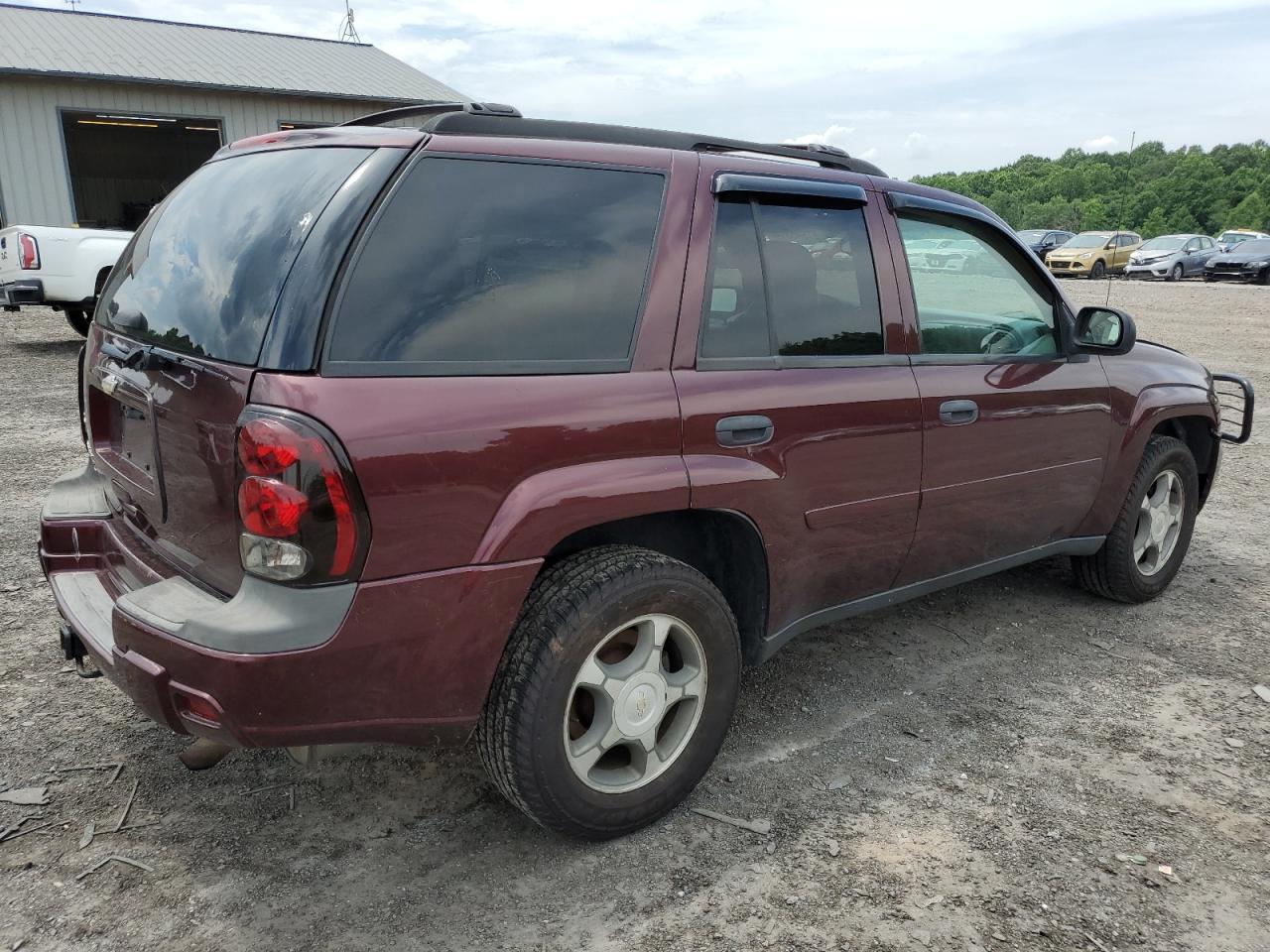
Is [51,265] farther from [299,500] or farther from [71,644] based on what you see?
[299,500]

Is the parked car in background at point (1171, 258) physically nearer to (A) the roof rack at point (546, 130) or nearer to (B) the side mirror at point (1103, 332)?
(B) the side mirror at point (1103, 332)

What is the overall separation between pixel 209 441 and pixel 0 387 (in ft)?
28.2

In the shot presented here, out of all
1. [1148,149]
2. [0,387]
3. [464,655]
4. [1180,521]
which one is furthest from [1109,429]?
[1148,149]

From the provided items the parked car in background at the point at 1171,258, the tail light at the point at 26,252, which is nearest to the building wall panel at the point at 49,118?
the tail light at the point at 26,252

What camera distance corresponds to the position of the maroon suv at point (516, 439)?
2100mm

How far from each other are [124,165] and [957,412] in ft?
95.4

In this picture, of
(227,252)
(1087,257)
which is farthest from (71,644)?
(1087,257)

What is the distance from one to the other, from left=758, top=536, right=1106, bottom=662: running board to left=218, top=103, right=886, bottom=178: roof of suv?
4.97 ft

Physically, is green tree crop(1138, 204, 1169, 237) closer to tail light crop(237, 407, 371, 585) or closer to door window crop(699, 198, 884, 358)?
door window crop(699, 198, 884, 358)

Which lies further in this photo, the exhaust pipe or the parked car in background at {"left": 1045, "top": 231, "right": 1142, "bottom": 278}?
the parked car in background at {"left": 1045, "top": 231, "right": 1142, "bottom": 278}

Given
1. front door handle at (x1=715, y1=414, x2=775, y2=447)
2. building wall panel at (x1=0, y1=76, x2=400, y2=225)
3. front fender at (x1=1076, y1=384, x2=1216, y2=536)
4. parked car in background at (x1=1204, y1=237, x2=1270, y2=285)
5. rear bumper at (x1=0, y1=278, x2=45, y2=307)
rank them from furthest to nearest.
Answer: parked car in background at (x1=1204, y1=237, x2=1270, y2=285), building wall panel at (x1=0, y1=76, x2=400, y2=225), rear bumper at (x1=0, y1=278, x2=45, y2=307), front fender at (x1=1076, y1=384, x2=1216, y2=536), front door handle at (x1=715, y1=414, x2=775, y2=447)

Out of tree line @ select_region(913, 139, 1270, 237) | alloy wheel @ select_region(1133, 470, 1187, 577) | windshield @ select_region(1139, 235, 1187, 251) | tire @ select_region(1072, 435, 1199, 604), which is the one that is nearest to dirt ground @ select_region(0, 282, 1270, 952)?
tire @ select_region(1072, 435, 1199, 604)

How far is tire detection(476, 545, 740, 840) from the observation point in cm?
237

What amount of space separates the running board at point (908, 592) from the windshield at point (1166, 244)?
28.1 metres
